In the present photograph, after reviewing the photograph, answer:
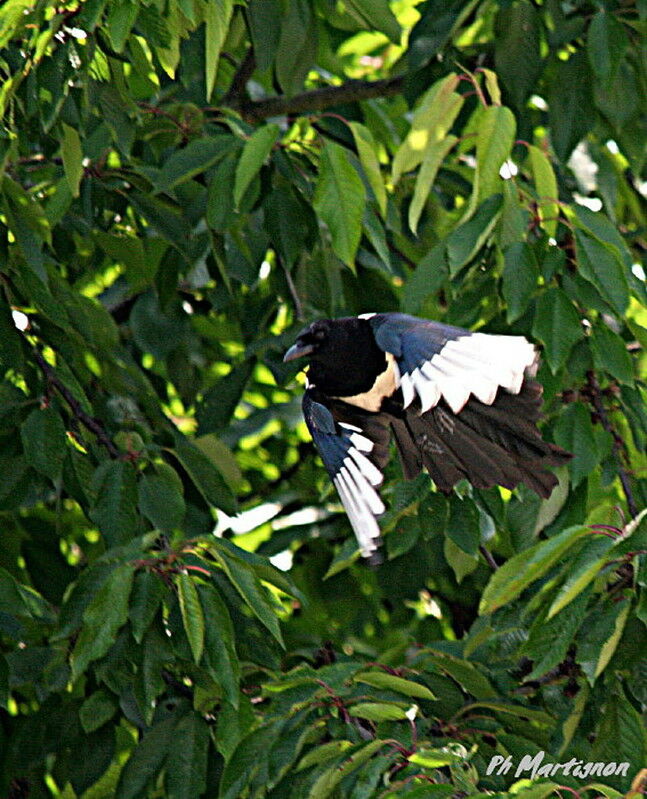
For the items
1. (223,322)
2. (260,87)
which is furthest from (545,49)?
(223,322)

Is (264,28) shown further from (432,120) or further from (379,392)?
(379,392)

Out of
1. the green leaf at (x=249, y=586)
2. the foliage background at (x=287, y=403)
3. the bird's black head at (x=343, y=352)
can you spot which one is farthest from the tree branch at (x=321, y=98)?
the green leaf at (x=249, y=586)

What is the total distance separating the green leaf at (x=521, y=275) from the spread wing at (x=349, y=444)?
314mm

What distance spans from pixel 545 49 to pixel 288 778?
2.20 meters

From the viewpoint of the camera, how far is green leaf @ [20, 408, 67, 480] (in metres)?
2.61

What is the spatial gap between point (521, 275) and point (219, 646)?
0.84 metres

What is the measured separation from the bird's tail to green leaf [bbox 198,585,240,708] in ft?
1.44

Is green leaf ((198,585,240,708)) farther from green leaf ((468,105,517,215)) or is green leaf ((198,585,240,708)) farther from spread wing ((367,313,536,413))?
green leaf ((468,105,517,215))

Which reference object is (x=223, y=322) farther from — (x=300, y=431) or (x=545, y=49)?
(x=545, y=49)

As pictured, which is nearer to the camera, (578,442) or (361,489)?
(361,489)

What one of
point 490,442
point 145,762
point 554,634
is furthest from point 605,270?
point 145,762

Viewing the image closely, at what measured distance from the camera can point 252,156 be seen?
261 centimetres

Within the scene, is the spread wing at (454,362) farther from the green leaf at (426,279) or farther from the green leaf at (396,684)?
the green leaf at (396,684)

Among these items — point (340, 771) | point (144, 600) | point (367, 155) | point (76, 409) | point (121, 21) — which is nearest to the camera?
point (340, 771)
